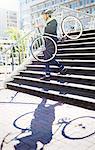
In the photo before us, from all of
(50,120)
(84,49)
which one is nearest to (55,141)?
(50,120)

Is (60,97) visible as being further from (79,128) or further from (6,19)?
(6,19)

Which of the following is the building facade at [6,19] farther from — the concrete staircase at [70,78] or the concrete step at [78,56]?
the concrete step at [78,56]

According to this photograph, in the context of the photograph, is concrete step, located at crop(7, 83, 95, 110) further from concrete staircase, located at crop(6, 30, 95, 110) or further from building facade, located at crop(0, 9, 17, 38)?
building facade, located at crop(0, 9, 17, 38)

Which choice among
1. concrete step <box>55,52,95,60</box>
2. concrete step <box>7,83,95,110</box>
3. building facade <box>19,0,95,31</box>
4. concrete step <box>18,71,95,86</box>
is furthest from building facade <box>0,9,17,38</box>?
concrete step <box>7,83,95,110</box>

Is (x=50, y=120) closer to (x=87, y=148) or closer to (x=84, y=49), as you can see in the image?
(x=87, y=148)

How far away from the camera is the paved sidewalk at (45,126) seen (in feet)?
14.0

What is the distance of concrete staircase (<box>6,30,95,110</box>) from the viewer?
6.56 meters

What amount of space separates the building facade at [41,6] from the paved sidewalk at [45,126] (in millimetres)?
54832

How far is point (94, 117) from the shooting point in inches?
Result: 211

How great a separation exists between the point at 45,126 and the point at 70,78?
2.83m

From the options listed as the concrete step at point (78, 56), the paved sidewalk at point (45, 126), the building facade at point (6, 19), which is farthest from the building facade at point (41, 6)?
the building facade at point (6, 19)

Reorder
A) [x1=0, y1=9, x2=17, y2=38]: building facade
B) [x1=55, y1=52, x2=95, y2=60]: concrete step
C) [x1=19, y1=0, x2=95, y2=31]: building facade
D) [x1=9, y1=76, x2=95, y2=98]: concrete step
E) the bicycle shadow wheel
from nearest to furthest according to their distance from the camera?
the bicycle shadow wheel, [x1=9, y1=76, x2=95, y2=98]: concrete step, [x1=55, y1=52, x2=95, y2=60]: concrete step, [x1=19, y1=0, x2=95, y2=31]: building facade, [x1=0, y1=9, x2=17, y2=38]: building facade

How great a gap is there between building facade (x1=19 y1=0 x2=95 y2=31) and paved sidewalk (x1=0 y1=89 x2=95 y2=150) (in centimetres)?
5483

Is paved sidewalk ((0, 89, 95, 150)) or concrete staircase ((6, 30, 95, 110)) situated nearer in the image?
paved sidewalk ((0, 89, 95, 150))
